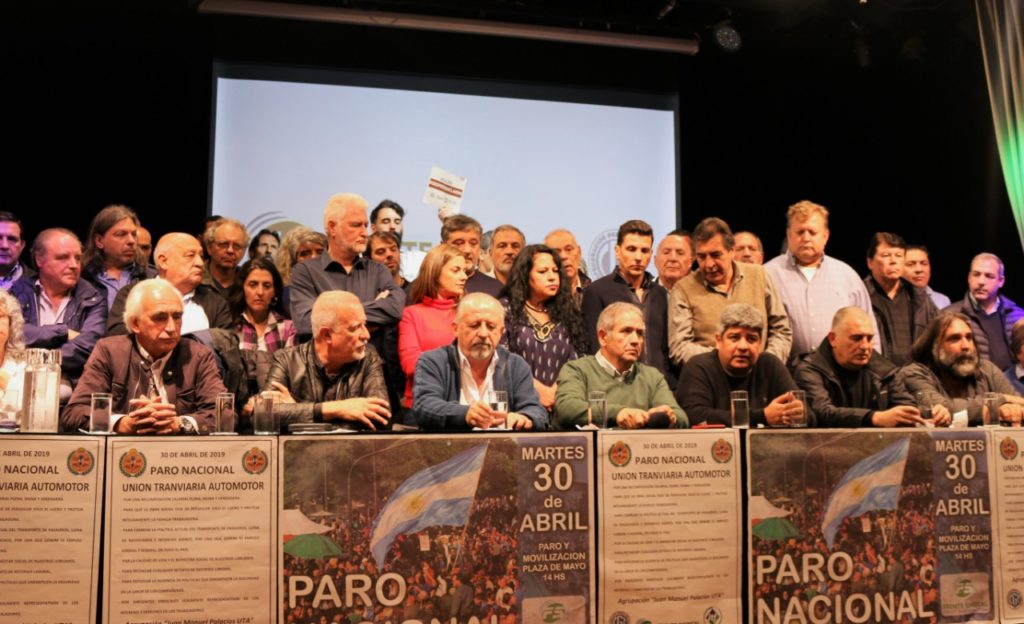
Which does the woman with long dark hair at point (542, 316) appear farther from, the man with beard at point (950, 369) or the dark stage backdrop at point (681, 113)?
the dark stage backdrop at point (681, 113)

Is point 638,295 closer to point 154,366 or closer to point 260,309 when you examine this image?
point 260,309

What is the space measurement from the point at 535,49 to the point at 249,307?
3.57 m

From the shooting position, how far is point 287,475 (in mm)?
2475

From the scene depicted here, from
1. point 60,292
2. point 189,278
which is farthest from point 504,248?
point 60,292

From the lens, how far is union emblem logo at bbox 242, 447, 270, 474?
2.46m

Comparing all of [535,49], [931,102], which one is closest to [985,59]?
[931,102]

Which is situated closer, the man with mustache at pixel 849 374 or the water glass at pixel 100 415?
the water glass at pixel 100 415

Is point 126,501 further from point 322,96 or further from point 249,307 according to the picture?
point 322,96

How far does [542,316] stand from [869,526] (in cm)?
171

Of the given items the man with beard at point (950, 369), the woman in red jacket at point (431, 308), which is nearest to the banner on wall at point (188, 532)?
the woman in red jacket at point (431, 308)

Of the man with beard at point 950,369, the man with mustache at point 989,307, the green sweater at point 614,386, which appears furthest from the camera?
the man with mustache at point 989,307

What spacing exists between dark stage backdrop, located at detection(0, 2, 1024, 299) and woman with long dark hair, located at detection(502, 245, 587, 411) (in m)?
3.02

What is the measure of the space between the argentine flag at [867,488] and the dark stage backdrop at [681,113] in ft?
14.6

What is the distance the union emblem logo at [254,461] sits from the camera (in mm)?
2463
